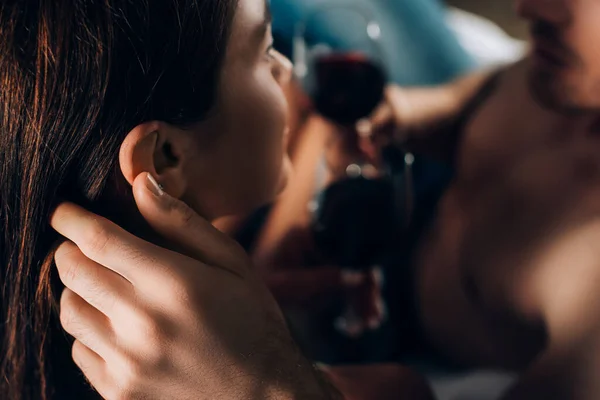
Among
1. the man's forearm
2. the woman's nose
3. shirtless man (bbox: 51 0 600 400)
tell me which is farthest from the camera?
the man's forearm

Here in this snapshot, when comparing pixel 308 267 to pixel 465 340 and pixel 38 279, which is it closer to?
pixel 465 340

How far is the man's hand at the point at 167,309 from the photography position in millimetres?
445

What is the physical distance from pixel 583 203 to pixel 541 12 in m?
0.23

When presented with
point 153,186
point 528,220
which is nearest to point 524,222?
point 528,220

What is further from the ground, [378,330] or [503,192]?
[503,192]

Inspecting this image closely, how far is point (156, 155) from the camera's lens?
0.47 meters

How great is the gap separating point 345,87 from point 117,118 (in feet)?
1.03

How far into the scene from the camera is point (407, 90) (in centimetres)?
104

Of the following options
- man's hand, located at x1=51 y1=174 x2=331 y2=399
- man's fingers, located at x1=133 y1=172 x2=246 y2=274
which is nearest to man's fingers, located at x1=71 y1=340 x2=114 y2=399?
man's hand, located at x1=51 y1=174 x2=331 y2=399

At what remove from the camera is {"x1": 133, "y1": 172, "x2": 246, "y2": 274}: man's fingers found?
17.5 inches

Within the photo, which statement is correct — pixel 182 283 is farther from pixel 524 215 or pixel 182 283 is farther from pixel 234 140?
pixel 524 215

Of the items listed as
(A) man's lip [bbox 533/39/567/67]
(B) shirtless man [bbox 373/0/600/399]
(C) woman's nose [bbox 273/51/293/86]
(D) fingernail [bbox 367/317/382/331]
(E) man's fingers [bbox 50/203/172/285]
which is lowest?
(D) fingernail [bbox 367/317/382/331]

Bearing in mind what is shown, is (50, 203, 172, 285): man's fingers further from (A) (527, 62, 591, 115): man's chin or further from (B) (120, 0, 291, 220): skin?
(A) (527, 62, 591, 115): man's chin

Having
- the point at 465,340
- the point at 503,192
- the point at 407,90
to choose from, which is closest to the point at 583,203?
the point at 503,192
